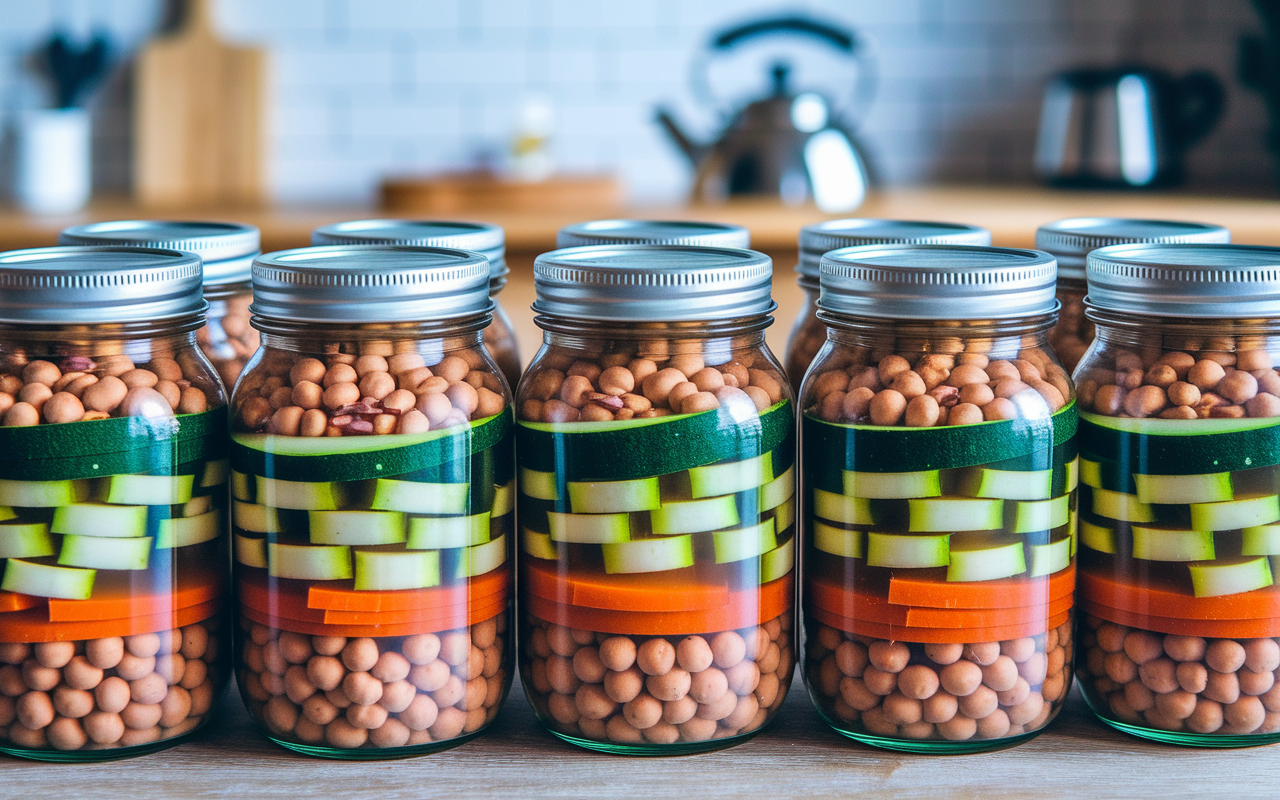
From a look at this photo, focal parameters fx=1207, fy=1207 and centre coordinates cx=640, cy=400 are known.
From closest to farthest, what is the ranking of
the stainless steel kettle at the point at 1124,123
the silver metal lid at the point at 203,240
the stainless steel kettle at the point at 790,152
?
the silver metal lid at the point at 203,240
the stainless steel kettle at the point at 790,152
the stainless steel kettle at the point at 1124,123

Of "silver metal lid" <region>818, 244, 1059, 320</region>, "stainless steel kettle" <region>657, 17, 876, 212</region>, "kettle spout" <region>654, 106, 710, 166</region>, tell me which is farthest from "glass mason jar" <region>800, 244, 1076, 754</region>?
"kettle spout" <region>654, 106, 710, 166</region>

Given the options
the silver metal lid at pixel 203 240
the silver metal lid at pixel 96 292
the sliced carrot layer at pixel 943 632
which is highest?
the silver metal lid at pixel 203 240

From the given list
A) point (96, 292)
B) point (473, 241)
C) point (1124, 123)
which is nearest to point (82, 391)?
point (96, 292)

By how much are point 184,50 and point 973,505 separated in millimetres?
2486

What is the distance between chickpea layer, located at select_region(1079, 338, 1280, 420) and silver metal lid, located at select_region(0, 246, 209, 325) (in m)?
0.51

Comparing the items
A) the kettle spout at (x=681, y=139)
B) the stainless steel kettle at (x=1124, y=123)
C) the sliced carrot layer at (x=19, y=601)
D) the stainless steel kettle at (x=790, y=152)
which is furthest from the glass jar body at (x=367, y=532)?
the stainless steel kettle at (x=1124, y=123)

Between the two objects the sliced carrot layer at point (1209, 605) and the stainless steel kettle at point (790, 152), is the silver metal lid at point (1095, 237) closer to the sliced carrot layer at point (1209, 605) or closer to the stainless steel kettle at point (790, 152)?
the sliced carrot layer at point (1209, 605)

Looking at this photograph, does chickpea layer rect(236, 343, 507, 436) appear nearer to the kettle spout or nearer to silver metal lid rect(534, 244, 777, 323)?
silver metal lid rect(534, 244, 777, 323)

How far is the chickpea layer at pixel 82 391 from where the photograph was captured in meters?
0.61

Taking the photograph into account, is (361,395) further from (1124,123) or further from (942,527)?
(1124,123)

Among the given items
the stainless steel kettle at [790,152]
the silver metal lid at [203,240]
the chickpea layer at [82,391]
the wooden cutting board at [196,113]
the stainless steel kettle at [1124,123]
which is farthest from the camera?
the wooden cutting board at [196,113]

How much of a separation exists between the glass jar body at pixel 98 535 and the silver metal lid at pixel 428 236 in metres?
0.21

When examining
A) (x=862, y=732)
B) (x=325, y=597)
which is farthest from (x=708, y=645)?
(x=325, y=597)

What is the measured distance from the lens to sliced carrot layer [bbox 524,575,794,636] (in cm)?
64
